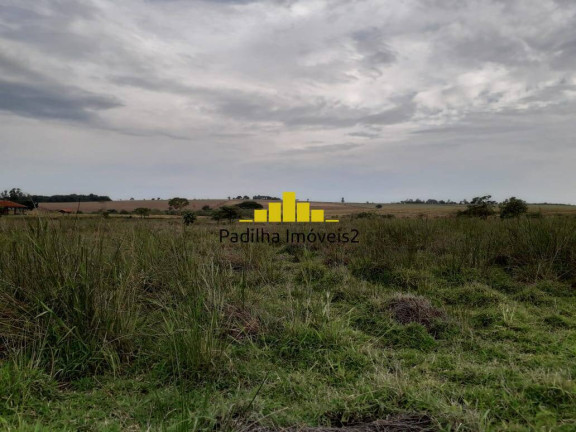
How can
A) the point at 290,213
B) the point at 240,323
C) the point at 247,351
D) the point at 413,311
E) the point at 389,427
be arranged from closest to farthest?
the point at 389,427 < the point at 247,351 < the point at 240,323 < the point at 413,311 < the point at 290,213

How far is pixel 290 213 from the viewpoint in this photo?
11242mm

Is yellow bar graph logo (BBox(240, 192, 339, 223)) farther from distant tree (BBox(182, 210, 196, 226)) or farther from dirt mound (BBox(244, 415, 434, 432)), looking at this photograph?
dirt mound (BBox(244, 415, 434, 432))

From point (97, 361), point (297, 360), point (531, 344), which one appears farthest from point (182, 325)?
point (531, 344)

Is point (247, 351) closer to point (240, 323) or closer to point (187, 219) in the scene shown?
point (240, 323)

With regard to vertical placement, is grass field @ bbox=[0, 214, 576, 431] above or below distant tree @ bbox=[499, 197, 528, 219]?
below

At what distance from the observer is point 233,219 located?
19625 millimetres

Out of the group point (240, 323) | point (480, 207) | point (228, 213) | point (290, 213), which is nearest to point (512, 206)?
point (480, 207)

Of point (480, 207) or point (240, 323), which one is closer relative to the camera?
point (240, 323)

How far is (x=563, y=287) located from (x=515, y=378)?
12.8 feet

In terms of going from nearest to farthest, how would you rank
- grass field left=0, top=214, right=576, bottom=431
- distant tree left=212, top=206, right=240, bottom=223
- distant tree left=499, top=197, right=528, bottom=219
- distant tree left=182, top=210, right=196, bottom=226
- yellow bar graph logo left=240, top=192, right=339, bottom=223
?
grass field left=0, top=214, right=576, bottom=431 → distant tree left=182, top=210, right=196, bottom=226 → yellow bar graph logo left=240, top=192, right=339, bottom=223 → distant tree left=499, top=197, right=528, bottom=219 → distant tree left=212, top=206, right=240, bottom=223

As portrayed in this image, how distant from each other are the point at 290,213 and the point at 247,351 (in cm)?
785

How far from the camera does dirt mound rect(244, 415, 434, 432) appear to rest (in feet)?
7.34

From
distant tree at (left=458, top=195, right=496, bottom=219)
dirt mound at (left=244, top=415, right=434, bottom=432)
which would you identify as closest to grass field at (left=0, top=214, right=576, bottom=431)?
dirt mound at (left=244, top=415, right=434, bottom=432)

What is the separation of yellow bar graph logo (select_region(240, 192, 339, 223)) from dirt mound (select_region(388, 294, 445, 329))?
224 inches
